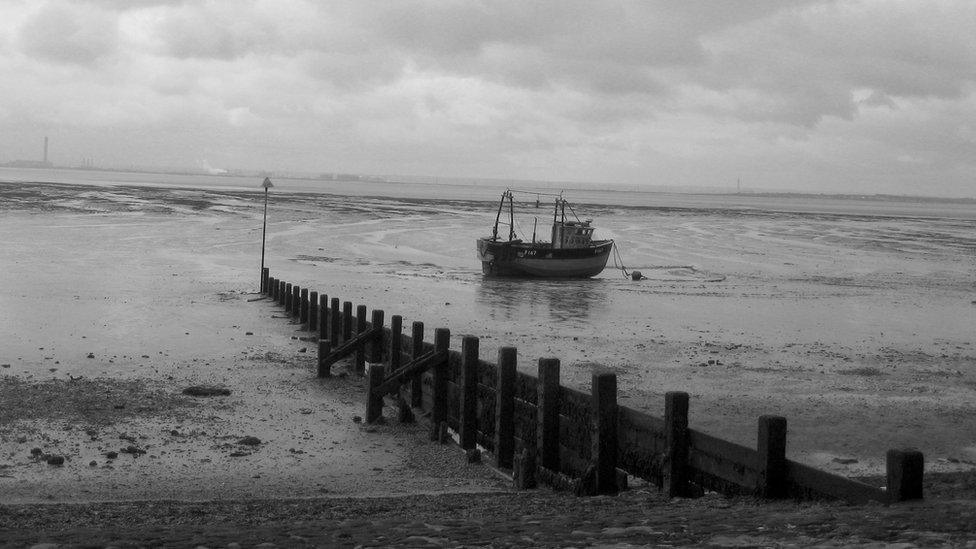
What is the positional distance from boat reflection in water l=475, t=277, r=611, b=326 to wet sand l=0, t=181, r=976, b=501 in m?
0.22

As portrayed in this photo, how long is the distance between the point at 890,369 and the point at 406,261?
29.5 metres

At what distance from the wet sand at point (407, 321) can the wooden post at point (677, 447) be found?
326 centimetres

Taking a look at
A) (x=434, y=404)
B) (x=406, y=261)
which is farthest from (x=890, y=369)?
(x=406, y=261)

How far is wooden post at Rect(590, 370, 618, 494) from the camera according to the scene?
11328mm

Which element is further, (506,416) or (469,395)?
(469,395)

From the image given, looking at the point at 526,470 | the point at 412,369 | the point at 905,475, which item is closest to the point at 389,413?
the point at 412,369

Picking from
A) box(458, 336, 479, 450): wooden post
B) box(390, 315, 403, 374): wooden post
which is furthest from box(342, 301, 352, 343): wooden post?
box(458, 336, 479, 450): wooden post

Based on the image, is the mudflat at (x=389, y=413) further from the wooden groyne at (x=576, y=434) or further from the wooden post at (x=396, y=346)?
the wooden post at (x=396, y=346)

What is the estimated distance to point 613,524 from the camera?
8.80 m

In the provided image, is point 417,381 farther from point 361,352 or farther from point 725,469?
point 725,469

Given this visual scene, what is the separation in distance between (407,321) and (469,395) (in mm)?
13159

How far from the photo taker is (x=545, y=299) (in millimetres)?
36500

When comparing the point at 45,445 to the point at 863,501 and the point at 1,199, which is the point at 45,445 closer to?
the point at 863,501

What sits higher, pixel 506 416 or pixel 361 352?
pixel 506 416
